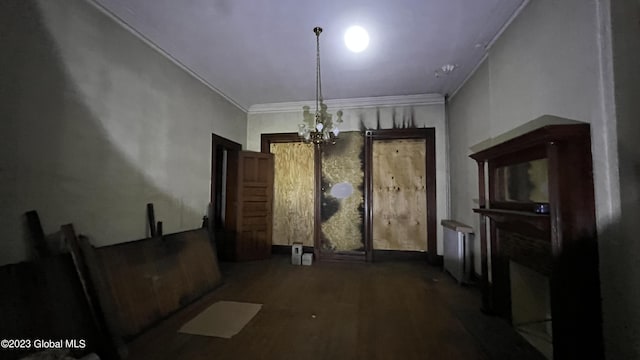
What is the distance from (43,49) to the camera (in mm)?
1748

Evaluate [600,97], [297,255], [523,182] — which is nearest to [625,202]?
[600,97]

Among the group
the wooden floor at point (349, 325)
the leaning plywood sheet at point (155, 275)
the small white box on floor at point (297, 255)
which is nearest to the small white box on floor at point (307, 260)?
the small white box on floor at point (297, 255)

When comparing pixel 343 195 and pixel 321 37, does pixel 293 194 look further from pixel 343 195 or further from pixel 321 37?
pixel 321 37

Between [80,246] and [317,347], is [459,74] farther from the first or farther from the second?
[80,246]

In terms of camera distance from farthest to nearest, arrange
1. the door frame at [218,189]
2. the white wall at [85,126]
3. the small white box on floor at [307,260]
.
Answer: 1. the small white box on floor at [307,260]
2. the door frame at [218,189]
3. the white wall at [85,126]

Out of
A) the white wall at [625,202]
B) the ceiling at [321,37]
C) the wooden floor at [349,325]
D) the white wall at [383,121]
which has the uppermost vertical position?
the ceiling at [321,37]

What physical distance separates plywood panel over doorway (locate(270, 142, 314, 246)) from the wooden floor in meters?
1.27

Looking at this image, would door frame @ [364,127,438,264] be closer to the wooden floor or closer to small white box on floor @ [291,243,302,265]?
the wooden floor

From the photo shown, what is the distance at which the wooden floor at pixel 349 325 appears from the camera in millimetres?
1833

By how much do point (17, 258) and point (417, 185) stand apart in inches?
182

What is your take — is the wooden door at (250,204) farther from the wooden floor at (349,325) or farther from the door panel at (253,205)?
the wooden floor at (349,325)

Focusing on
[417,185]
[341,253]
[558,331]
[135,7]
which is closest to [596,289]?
[558,331]

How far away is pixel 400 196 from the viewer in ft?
14.2

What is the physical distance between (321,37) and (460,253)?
317 centimetres
